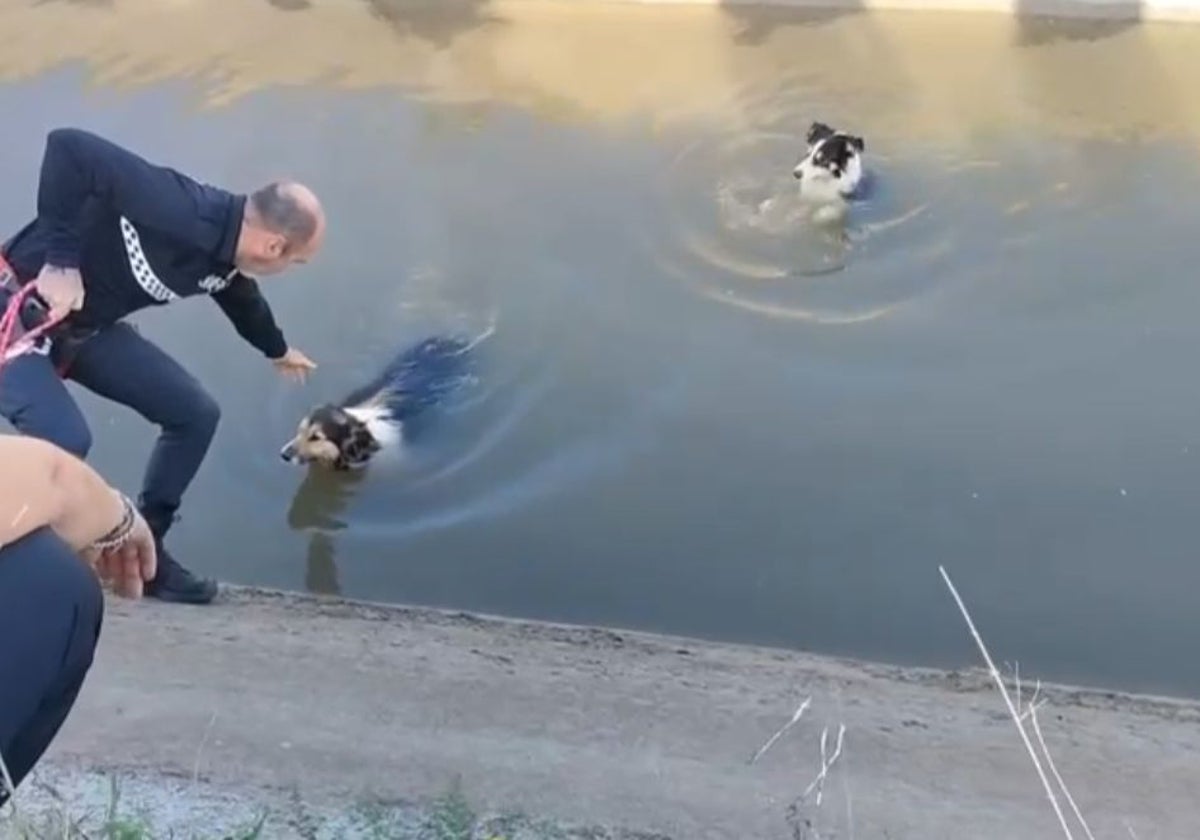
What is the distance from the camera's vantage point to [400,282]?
7.77 metres

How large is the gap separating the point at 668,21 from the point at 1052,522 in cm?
539

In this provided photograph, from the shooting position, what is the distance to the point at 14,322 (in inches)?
194

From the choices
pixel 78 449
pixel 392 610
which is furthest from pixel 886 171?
pixel 78 449

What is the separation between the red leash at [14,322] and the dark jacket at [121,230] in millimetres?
36

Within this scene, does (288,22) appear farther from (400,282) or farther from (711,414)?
(711,414)

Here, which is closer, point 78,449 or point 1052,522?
point 78,449

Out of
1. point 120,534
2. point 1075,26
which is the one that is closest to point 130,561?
point 120,534

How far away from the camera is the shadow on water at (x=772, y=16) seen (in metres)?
10.1

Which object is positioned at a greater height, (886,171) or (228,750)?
(886,171)

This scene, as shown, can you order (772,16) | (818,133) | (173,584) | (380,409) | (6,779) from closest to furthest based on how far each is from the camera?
(6,779) < (173,584) < (380,409) < (818,133) < (772,16)

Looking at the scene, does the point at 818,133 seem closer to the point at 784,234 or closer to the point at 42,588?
the point at 784,234

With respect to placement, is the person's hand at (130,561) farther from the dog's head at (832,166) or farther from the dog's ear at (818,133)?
the dog's ear at (818,133)

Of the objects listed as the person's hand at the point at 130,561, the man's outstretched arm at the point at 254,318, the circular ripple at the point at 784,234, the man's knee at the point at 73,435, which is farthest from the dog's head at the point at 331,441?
the person's hand at the point at 130,561

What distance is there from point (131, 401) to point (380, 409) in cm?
165
